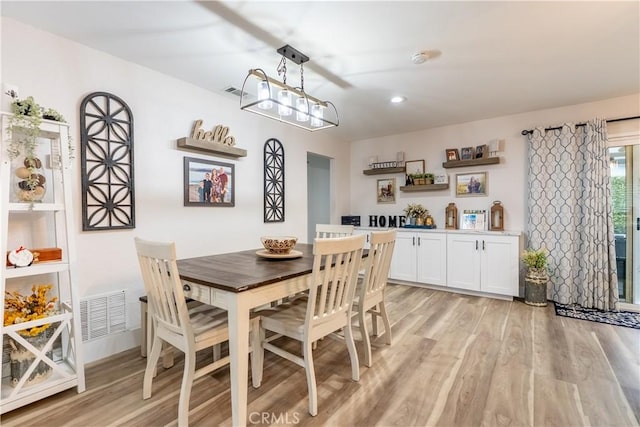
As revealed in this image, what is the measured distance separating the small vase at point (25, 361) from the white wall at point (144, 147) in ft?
→ 1.45

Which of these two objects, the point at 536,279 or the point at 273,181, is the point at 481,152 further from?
the point at 273,181

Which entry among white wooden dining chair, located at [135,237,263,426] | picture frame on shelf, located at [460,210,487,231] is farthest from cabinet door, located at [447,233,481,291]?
white wooden dining chair, located at [135,237,263,426]

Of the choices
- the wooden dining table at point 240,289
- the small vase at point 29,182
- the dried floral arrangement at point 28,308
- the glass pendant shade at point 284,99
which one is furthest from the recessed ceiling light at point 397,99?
the dried floral arrangement at point 28,308

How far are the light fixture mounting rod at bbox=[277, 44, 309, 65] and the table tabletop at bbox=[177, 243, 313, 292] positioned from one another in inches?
60.4

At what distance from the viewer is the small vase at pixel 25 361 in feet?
5.73

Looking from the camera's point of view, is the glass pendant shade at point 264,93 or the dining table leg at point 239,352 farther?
the glass pendant shade at point 264,93

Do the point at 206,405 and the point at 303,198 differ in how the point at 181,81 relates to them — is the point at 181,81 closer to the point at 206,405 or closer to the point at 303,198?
the point at 303,198

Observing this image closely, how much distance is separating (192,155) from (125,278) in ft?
4.06

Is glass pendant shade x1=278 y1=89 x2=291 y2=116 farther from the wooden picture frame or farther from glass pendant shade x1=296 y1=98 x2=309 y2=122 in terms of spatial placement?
the wooden picture frame

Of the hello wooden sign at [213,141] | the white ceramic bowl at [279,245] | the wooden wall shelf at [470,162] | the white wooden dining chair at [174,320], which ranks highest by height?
the hello wooden sign at [213,141]

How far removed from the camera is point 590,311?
3281 millimetres

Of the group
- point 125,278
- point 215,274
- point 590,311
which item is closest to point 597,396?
point 590,311

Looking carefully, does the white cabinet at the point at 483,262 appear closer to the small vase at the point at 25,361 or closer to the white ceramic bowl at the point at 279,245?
the white ceramic bowl at the point at 279,245

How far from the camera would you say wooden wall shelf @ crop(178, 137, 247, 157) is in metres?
2.75
